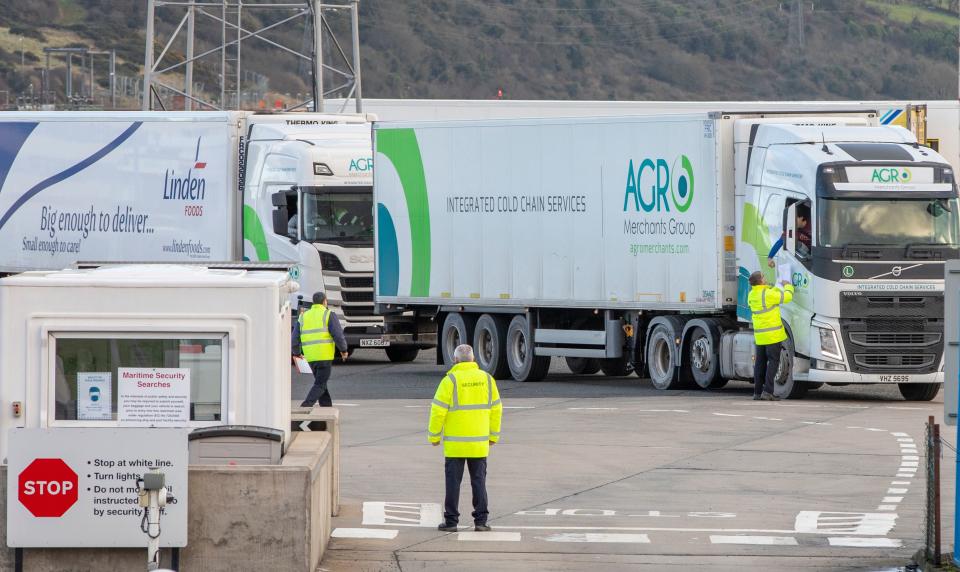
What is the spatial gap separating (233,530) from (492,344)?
17897 mm

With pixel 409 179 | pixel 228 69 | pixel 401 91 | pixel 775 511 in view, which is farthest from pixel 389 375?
pixel 401 91

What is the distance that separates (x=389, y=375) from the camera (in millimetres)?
29141

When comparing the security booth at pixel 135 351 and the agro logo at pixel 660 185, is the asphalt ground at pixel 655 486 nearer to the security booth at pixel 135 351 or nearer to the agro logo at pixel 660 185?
the security booth at pixel 135 351

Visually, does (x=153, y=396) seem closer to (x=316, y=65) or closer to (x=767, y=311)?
(x=767, y=311)

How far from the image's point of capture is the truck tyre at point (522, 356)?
2753 cm

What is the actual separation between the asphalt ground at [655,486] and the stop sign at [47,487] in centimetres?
193

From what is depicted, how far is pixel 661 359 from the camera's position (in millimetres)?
25719

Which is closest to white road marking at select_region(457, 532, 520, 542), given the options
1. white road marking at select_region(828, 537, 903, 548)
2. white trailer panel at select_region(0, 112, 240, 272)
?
white road marking at select_region(828, 537, 903, 548)

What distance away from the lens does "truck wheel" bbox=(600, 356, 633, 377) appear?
28.9m

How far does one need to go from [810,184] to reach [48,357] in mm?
13539

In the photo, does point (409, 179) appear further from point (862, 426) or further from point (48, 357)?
point (48, 357)

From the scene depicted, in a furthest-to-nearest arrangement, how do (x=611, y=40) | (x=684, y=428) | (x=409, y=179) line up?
(x=611, y=40)
(x=409, y=179)
(x=684, y=428)

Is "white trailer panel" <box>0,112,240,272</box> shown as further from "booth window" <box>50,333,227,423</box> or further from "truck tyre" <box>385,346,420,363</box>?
"booth window" <box>50,333,227,423</box>

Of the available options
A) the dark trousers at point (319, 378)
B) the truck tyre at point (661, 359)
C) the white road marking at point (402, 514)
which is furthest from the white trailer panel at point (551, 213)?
the white road marking at point (402, 514)
